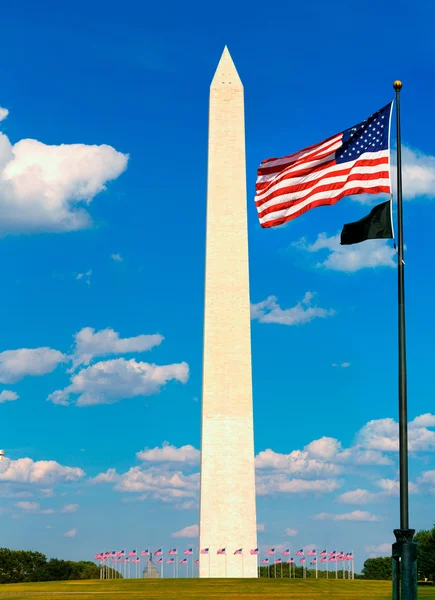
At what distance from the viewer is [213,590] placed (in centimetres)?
4088

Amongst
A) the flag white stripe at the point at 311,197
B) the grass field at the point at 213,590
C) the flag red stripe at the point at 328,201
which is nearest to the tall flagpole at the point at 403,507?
the flag red stripe at the point at 328,201

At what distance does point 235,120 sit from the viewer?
5659 cm

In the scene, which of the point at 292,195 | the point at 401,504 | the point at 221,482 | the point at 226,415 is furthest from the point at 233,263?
the point at 401,504

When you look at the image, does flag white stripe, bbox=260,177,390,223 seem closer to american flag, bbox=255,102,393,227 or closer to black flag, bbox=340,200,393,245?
american flag, bbox=255,102,393,227

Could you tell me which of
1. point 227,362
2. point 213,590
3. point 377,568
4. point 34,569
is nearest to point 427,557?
point 227,362

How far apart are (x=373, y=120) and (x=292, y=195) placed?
2.89 metres

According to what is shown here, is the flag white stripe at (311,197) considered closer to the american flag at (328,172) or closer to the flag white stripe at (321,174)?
the american flag at (328,172)

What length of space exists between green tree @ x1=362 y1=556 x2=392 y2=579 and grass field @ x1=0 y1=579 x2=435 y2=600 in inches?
2430

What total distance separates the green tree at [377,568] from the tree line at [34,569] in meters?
36.0

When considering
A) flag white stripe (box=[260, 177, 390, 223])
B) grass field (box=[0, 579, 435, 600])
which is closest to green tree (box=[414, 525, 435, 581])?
grass field (box=[0, 579, 435, 600])

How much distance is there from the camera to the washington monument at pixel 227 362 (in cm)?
5175

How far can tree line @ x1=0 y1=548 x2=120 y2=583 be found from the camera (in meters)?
85.9

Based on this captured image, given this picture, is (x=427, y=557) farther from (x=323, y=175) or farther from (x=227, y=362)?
(x=323, y=175)

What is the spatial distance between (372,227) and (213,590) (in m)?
26.7
